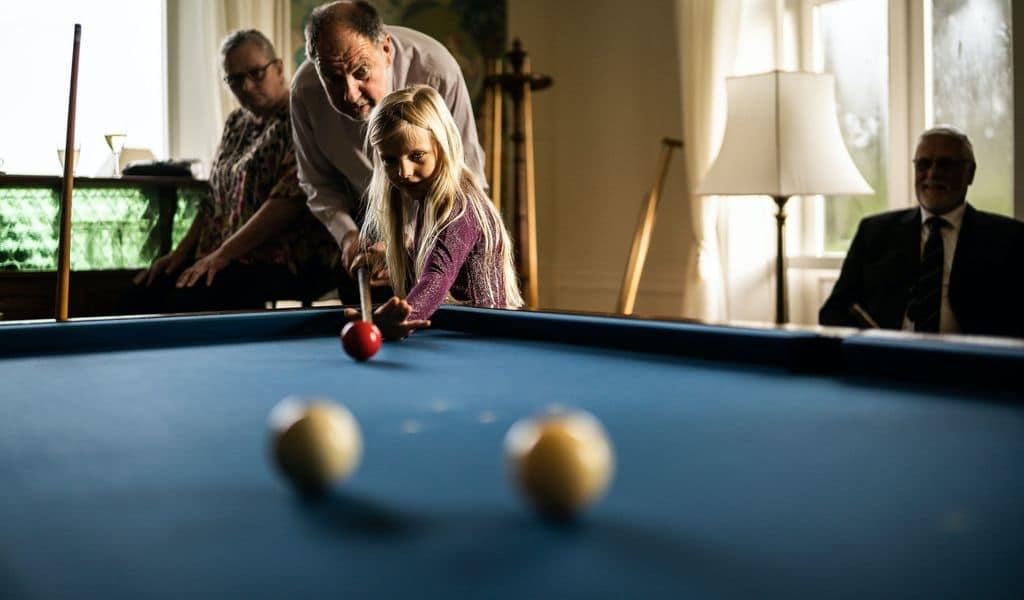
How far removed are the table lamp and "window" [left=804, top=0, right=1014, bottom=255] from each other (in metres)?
0.69

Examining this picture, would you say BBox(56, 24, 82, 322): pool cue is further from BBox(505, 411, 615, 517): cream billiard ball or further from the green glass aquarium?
BBox(505, 411, 615, 517): cream billiard ball

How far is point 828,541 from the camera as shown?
0.83m

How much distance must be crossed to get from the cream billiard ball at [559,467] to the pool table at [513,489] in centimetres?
2

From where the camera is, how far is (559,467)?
0.89 meters

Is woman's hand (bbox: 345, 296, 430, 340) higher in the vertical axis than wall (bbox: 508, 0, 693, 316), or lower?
lower

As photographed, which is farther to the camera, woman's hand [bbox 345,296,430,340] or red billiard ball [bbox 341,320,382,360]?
woman's hand [bbox 345,296,430,340]

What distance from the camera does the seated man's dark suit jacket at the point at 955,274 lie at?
305 centimetres

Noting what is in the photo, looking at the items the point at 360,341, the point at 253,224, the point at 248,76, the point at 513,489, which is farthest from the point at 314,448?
the point at 248,76

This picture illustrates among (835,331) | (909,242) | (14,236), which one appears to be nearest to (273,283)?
(14,236)

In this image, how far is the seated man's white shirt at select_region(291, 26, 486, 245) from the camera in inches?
138

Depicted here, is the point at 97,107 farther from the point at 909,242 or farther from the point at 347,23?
the point at 909,242

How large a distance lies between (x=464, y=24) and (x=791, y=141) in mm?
2832

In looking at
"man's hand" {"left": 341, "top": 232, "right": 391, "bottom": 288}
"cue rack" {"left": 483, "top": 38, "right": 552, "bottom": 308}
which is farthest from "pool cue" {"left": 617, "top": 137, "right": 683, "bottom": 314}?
"man's hand" {"left": 341, "top": 232, "right": 391, "bottom": 288}

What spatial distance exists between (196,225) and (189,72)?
110 centimetres
